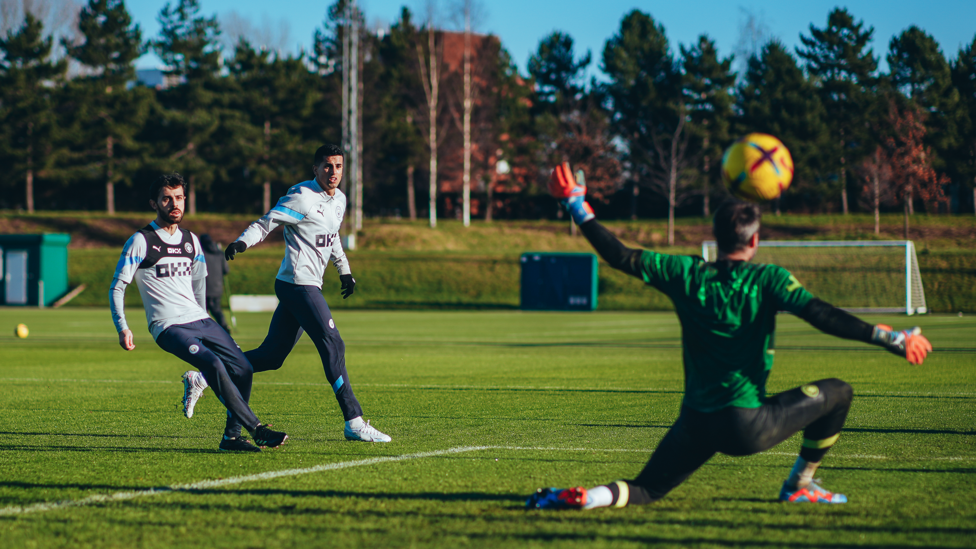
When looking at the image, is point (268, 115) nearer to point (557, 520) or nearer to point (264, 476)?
point (264, 476)

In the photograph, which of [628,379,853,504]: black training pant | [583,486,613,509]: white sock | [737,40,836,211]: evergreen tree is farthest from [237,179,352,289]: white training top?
[737,40,836,211]: evergreen tree

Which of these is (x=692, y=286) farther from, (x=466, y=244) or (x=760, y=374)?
(x=466, y=244)

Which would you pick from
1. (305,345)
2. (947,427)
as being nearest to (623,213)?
(305,345)

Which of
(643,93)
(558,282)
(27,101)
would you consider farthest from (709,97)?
(27,101)

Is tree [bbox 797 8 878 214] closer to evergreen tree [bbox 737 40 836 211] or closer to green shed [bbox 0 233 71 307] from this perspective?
evergreen tree [bbox 737 40 836 211]

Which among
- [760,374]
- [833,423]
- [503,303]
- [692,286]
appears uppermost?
[692,286]

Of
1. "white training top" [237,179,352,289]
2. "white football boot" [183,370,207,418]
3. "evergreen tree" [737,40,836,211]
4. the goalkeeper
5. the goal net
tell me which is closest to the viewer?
the goalkeeper

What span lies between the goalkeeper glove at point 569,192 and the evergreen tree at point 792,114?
2296 inches

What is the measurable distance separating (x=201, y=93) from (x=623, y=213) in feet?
100

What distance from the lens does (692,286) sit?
165 inches

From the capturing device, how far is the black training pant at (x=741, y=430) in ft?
13.8

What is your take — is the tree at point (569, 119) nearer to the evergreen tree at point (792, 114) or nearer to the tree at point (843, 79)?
the evergreen tree at point (792, 114)

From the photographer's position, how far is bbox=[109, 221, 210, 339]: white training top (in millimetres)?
6457

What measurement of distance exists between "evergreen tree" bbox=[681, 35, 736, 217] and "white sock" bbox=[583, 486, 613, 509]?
58007 mm
